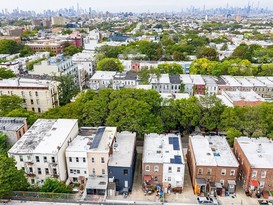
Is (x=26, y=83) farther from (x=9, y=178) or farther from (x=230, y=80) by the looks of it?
(x=230, y=80)

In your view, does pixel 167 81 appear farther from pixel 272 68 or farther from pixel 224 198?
pixel 224 198

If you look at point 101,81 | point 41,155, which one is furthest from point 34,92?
point 41,155

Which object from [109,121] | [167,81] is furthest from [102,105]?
[167,81]

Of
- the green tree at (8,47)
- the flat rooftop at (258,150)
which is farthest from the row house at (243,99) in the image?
the green tree at (8,47)

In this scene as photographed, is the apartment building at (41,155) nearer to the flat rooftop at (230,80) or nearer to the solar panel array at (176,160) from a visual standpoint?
the solar panel array at (176,160)

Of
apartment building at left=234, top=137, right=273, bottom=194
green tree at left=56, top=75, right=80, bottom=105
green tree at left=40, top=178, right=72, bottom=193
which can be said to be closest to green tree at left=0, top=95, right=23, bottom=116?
green tree at left=56, top=75, right=80, bottom=105
